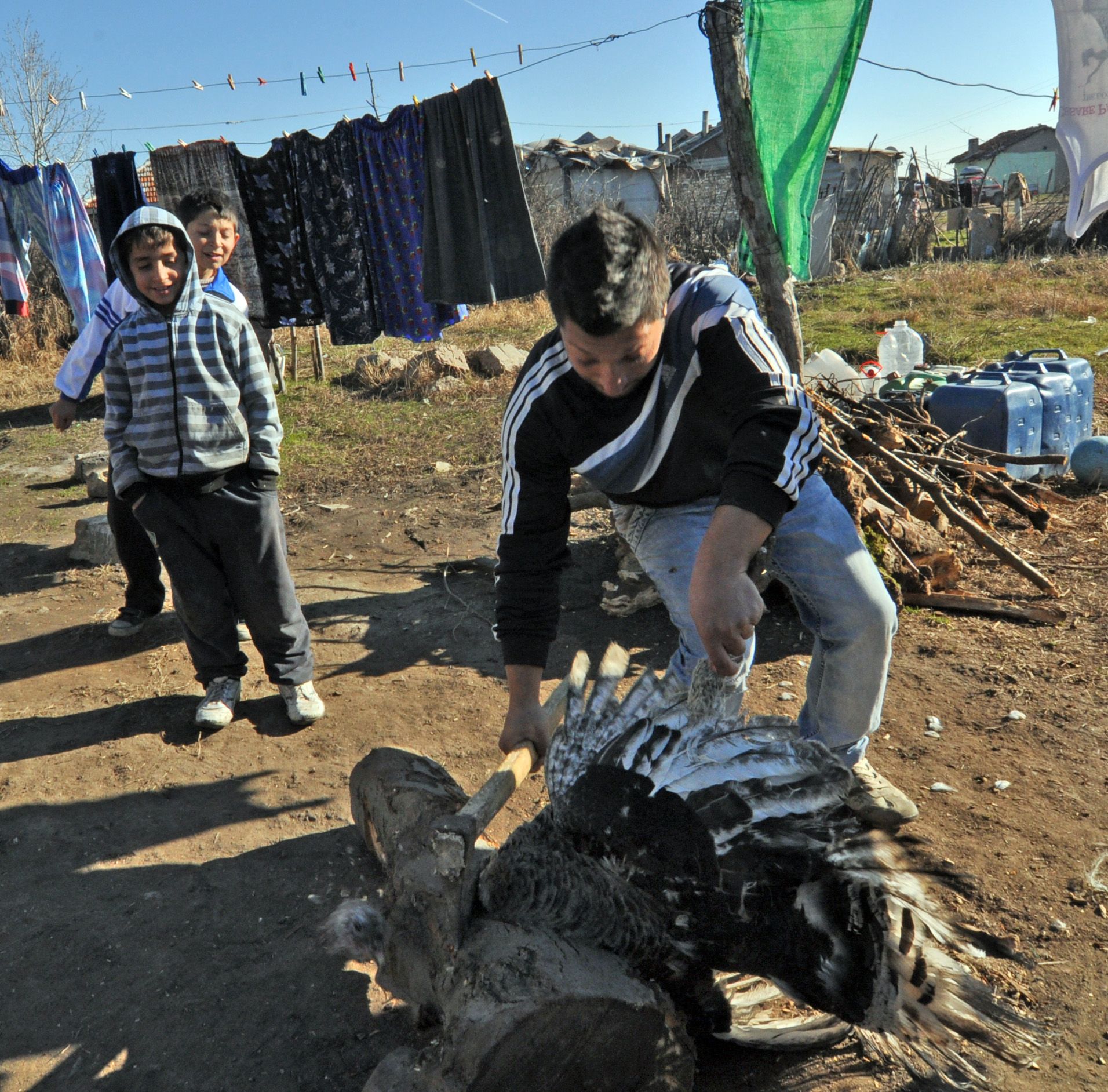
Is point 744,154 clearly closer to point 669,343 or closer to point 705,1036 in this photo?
point 669,343

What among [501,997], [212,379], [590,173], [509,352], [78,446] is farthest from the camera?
[590,173]

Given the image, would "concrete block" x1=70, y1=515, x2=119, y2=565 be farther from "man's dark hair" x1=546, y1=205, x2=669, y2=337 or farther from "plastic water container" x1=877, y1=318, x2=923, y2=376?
"plastic water container" x1=877, y1=318, x2=923, y2=376

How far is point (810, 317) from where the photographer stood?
12961 millimetres

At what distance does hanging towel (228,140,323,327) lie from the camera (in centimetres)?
709

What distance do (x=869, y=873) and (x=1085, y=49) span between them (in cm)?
473

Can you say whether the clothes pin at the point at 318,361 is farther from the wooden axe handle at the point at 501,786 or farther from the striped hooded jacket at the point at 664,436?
the wooden axe handle at the point at 501,786

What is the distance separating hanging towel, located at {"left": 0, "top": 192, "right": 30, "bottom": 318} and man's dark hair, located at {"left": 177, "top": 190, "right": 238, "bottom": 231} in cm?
650

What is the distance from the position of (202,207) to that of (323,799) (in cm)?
264

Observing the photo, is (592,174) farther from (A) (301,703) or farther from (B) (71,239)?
(A) (301,703)

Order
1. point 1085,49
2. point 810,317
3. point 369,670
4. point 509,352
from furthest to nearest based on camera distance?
point 810,317, point 509,352, point 1085,49, point 369,670

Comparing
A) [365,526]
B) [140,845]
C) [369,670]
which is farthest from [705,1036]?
[365,526]

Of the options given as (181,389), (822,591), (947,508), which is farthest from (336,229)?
(822,591)

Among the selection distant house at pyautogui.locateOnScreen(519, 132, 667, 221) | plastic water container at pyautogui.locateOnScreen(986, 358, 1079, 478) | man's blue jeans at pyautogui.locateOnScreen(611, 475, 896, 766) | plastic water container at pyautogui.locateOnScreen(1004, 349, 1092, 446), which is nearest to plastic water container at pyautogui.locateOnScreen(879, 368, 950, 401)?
plastic water container at pyautogui.locateOnScreen(986, 358, 1079, 478)

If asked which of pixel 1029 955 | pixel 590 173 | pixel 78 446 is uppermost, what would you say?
pixel 590 173
